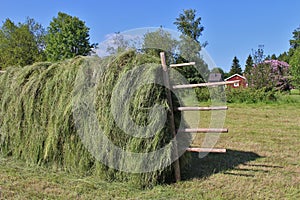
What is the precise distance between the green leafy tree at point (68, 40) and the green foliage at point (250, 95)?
1110 cm

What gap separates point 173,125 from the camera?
2906 millimetres

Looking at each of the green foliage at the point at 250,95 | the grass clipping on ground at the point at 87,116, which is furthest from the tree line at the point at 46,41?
the grass clipping on ground at the point at 87,116

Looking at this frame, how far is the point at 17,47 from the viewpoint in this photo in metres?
21.9

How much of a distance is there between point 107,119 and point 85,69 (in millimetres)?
757

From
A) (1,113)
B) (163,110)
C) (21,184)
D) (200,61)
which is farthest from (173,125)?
(200,61)

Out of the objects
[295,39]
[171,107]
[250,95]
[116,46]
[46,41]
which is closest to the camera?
[171,107]

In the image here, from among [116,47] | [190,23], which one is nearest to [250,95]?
[116,47]

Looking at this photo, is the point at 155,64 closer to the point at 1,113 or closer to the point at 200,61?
the point at 1,113

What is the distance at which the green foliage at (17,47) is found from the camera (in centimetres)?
2164

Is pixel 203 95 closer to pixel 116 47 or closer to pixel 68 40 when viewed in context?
pixel 116 47

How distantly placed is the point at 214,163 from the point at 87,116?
201 centimetres

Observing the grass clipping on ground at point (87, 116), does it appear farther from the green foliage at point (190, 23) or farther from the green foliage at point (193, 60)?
the green foliage at point (190, 23)

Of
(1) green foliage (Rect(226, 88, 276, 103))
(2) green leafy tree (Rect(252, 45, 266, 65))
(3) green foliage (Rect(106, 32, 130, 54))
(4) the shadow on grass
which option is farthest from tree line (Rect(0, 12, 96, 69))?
(4) the shadow on grass

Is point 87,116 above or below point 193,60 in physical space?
below
